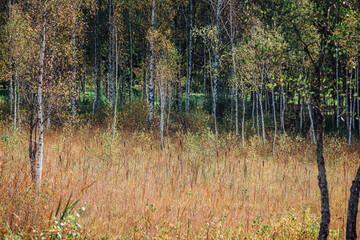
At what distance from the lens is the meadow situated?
14.0ft

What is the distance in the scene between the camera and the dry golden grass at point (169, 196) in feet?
14.6

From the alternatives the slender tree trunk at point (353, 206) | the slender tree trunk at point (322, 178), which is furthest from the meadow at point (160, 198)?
the slender tree trunk at point (353, 206)

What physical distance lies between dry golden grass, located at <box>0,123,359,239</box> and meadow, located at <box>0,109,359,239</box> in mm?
22

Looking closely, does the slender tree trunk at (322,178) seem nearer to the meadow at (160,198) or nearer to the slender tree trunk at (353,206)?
the slender tree trunk at (353,206)

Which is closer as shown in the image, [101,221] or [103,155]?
[101,221]

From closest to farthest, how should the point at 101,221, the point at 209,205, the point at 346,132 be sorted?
1. the point at 101,221
2. the point at 209,205
3. the point at 346,132

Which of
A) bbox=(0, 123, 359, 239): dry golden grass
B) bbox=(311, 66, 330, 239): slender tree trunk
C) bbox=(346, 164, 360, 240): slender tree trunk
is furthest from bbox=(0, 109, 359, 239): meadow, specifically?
bbox=(346, 164, 360, 240): slender tree trunk

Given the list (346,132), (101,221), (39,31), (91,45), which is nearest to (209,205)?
(101,221)

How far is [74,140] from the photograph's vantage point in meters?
11.7

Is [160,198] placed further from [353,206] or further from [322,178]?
[353,206]

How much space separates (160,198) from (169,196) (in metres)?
0.28

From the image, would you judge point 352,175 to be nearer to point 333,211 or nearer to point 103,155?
point 333,211

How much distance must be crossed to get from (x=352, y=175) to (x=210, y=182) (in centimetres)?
513

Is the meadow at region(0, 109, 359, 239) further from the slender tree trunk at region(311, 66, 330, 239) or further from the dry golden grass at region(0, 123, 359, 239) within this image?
the slender tree trunk at region(311, 66, 330, 239)
